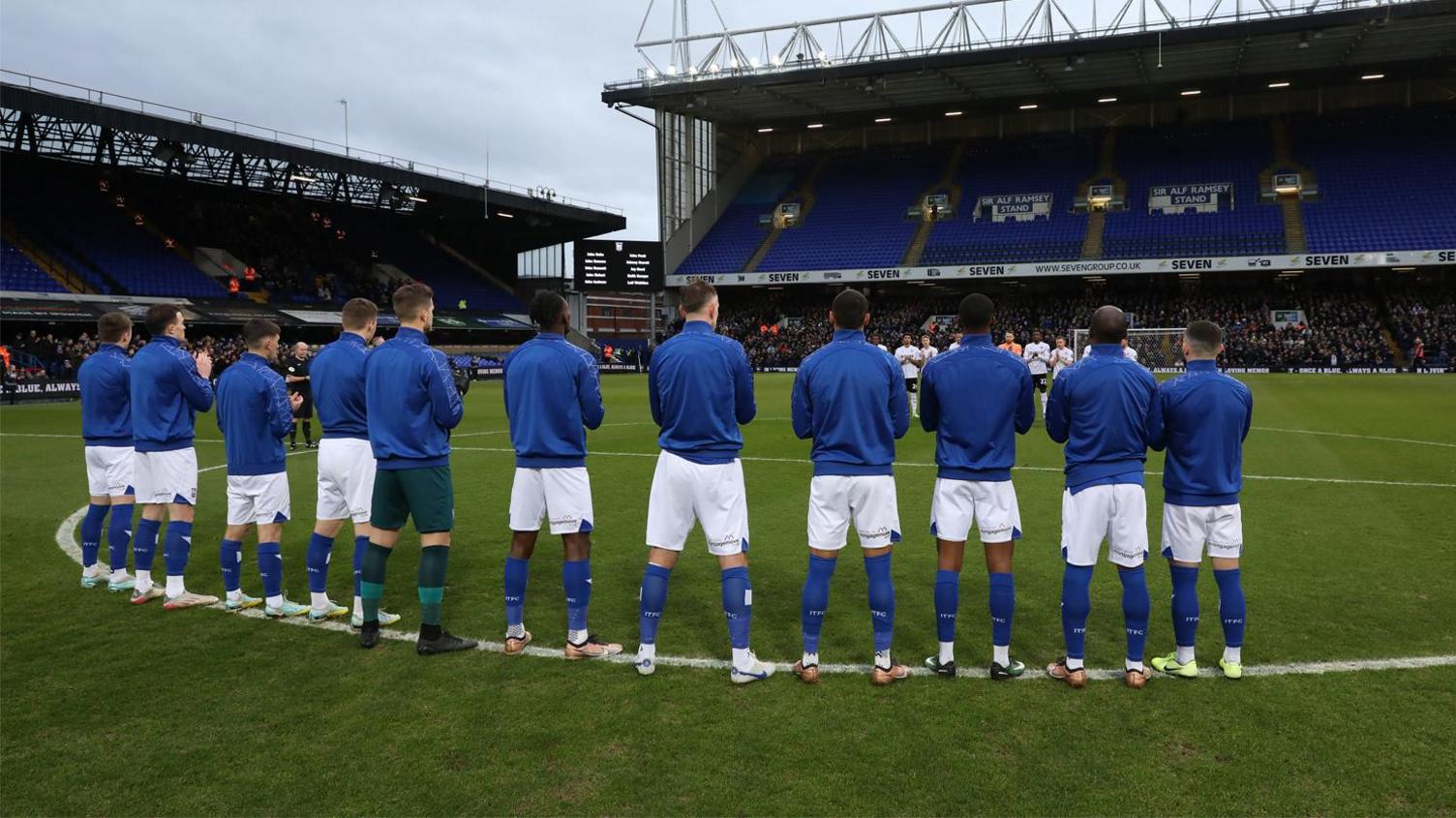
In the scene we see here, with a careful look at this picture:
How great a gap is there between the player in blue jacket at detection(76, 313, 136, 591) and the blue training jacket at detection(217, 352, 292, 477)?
146cm

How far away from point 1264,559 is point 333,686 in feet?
25.5

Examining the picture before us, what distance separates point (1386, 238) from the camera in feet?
132

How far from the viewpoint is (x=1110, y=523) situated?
205 inches

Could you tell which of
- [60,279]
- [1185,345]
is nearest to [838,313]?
[1185,345]

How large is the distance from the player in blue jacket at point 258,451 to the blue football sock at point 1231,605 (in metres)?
6.42

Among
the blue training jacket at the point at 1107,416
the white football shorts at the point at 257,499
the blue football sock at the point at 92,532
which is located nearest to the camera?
the blue training jacket at the point at 1107,416

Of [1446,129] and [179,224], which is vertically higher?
[1446,129]

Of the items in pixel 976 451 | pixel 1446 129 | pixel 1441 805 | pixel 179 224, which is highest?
pixel 1446 129

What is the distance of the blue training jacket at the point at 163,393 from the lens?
6836mm

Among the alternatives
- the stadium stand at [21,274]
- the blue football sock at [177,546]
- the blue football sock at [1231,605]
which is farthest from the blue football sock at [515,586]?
the stadium stand at [21,274]

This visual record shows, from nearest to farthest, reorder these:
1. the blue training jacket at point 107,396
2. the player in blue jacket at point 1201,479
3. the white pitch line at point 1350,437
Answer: the player in blue jacket at point 1201,479 < the blue training jacket at point 107,396 < the white pitch line at point 1350,437

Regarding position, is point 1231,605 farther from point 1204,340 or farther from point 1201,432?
point 1204,340

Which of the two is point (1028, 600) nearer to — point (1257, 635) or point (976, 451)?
point (1257, 635)

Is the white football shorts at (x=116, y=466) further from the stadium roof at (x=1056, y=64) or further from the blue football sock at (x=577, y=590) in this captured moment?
the stadium roof at (x=1056, y=64)
